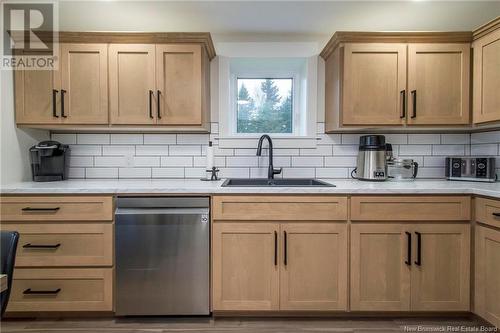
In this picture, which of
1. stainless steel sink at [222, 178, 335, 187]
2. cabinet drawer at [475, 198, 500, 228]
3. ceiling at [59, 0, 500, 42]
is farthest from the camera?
stainless steel sink at [222, 178, 335, 187]

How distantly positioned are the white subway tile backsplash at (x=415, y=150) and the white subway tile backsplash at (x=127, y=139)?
2.24m

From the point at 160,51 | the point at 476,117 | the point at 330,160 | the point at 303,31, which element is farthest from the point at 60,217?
the point at 476,117

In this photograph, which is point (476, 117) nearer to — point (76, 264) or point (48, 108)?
point (76, 264)

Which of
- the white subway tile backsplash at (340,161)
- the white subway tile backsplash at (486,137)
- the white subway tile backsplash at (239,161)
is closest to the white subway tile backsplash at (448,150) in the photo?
the white subway tile backsplash at (486,137)

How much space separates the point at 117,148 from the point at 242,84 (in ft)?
4.04

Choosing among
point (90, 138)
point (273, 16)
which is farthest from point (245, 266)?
point (273, 16)

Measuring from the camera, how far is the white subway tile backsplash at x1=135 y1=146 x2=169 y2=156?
252 cm

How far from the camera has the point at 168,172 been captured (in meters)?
2.54

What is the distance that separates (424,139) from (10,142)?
10.7ft

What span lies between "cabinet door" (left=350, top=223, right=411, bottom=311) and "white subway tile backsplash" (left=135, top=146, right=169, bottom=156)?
162 cm

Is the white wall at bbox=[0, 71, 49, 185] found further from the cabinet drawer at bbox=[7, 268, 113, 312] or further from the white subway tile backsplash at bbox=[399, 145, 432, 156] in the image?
the white subway tile backsplash at bbox=[399, 145, 432, 156]

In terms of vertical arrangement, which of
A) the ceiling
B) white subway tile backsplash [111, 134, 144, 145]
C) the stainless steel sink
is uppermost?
the ceiling

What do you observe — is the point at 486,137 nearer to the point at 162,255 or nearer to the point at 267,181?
the point at 267,181

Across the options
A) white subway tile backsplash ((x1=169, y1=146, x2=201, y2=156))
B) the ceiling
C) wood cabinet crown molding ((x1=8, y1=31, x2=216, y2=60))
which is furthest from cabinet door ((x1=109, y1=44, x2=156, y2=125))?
white subway tile backsplash ((x1=169, y1=146, x2=201, y2=156))
